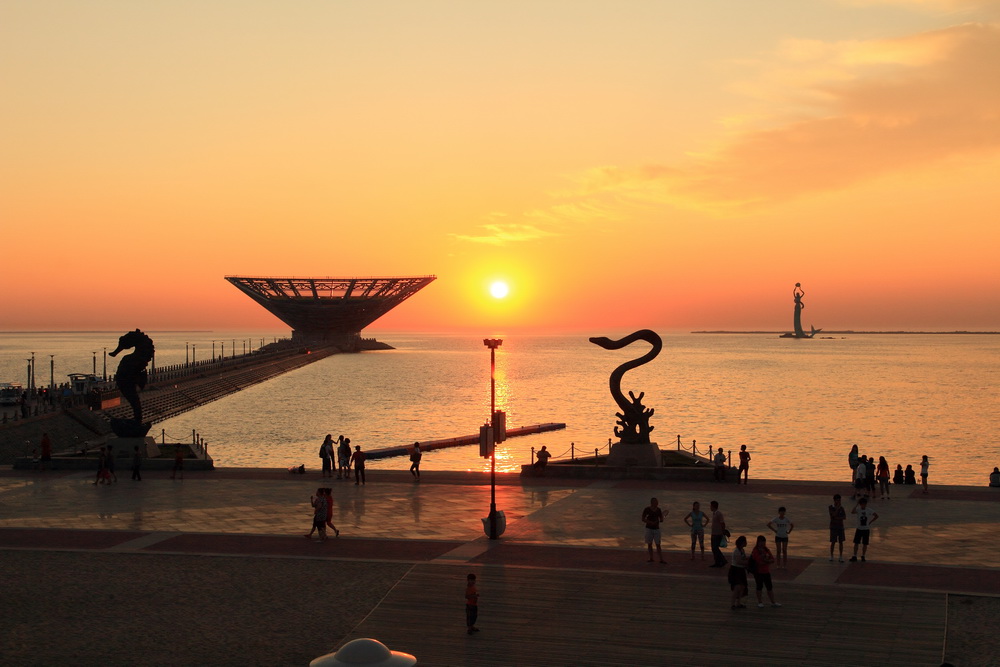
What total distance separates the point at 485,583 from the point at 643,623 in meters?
3.30

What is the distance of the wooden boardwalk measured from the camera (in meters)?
14.1

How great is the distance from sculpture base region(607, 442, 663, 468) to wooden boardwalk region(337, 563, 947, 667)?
534 inches

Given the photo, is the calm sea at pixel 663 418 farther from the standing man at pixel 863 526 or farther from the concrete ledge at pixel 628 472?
the standing man at pixel 863 526

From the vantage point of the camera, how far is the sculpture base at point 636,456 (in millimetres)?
31353

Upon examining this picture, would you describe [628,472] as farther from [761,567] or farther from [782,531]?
[761,567]

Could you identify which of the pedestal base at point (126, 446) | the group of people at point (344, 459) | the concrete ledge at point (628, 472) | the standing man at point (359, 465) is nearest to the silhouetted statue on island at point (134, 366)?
the pedestal base at point (126, 446)

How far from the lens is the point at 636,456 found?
31406 mm

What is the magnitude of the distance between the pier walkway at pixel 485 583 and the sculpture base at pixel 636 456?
4.41 metres

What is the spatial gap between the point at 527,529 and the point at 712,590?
20.7ft

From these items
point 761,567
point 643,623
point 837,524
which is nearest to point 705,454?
point 837,524

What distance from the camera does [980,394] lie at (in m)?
116

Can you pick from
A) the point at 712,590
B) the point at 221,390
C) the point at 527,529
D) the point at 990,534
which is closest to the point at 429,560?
the point at 527,529

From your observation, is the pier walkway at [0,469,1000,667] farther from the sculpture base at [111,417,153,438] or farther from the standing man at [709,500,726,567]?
the sculpture base at [111,417,153,438]

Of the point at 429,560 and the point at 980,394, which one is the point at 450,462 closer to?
the point at 429,560
